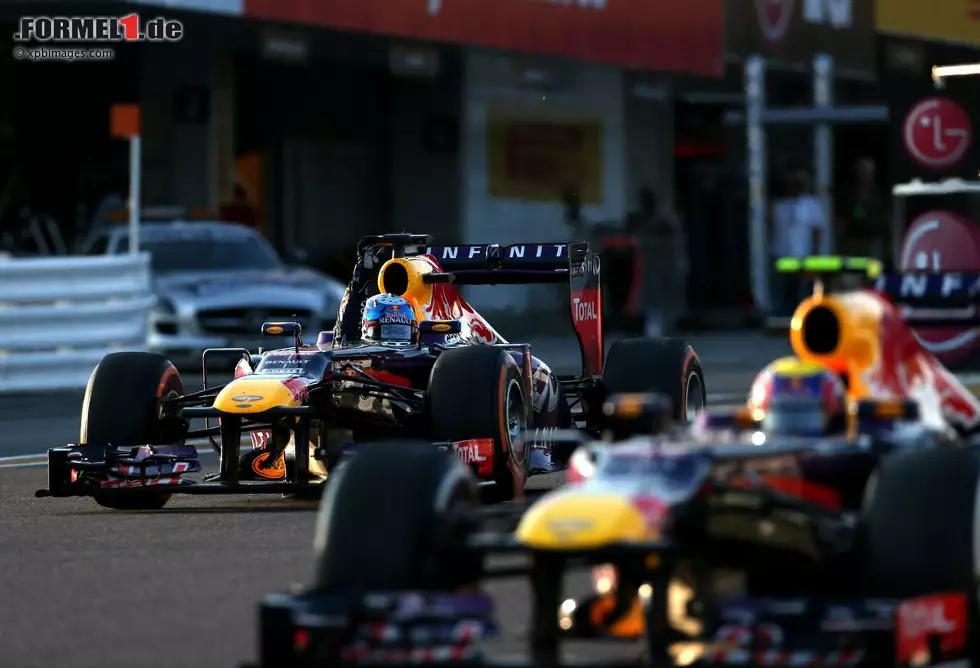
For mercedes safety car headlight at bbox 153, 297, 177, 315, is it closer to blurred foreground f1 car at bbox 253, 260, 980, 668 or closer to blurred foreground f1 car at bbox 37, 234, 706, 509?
blurred foreground f1 car at bbox 37, 234, 706, 509

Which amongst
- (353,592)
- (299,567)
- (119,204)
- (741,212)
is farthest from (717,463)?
(741,212)

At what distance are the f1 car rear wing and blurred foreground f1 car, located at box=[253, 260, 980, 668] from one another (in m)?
6.55

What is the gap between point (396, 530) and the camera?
22.5ft

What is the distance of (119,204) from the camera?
28.7 metres

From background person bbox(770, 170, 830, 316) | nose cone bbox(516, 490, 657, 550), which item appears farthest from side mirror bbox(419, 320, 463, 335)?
background person bbox(770, 170, 830, 316)

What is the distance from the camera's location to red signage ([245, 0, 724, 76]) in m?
28.3

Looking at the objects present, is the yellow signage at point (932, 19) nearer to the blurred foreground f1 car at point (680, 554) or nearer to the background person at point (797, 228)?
the background person at point (797, 228)

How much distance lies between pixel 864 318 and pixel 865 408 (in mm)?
858

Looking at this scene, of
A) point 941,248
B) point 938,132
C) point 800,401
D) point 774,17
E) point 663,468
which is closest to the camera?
point 663,468

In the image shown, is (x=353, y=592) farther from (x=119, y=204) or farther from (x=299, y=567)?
(x=119, y=204)

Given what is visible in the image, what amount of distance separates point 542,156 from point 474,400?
23.6 meters

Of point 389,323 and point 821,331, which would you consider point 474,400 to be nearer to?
point 389,323

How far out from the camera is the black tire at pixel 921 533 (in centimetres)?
694

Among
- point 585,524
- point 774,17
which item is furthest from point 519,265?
point 774,17
